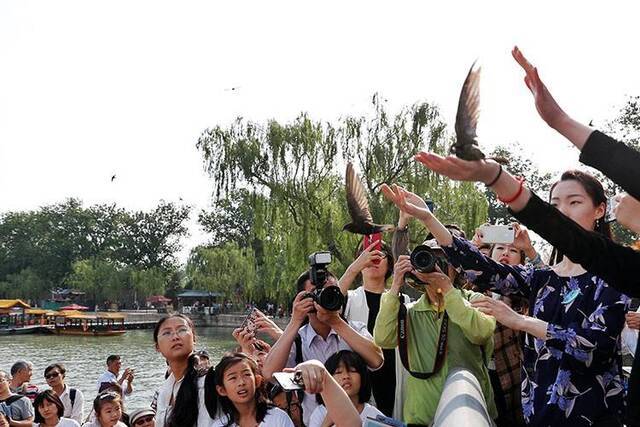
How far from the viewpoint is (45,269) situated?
55406 millimetres

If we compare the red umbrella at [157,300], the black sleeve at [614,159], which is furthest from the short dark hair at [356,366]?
the red umbrella at [157,300]

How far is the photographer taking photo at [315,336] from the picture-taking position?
2.94 metres

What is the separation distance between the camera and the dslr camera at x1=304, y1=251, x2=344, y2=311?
2.92 meters

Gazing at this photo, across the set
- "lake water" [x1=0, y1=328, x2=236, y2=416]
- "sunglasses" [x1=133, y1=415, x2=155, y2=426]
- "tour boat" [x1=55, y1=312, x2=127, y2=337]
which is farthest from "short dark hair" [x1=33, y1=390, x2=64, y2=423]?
"tour boat" [x1=55, y1=312, x2=127, y2=337]

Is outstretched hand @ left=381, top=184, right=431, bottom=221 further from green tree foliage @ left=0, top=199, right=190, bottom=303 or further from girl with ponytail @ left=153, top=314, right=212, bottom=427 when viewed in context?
green tree foliage @ left=0, top=199, right=190, bottom=303

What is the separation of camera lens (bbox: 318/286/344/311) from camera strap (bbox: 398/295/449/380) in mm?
277

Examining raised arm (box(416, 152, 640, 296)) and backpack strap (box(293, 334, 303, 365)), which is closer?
raised arm (box(416, 152, 640, 296))

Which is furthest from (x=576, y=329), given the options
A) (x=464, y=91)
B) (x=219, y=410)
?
(x=219, y=410)

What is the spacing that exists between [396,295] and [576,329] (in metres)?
0.90

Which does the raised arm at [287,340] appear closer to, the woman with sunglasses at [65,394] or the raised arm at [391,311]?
the raised arm at [391,311]

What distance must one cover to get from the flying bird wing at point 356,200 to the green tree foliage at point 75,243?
4946 centimetres

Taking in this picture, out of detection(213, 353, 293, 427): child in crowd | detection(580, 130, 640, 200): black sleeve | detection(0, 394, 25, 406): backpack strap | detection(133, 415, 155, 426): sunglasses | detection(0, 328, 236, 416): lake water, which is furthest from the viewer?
detection(0, 328, 236, 416): lake water

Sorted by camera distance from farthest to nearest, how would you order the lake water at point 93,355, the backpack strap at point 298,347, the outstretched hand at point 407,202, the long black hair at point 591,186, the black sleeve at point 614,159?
the lake water at point 93,355 < the backpack strap at point 298,347 < the outstretched hand at point 407,202 < the long black hair at point 591,186 < the black sleeve at point 614,159

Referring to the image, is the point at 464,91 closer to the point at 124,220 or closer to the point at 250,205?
the point at 250,205
